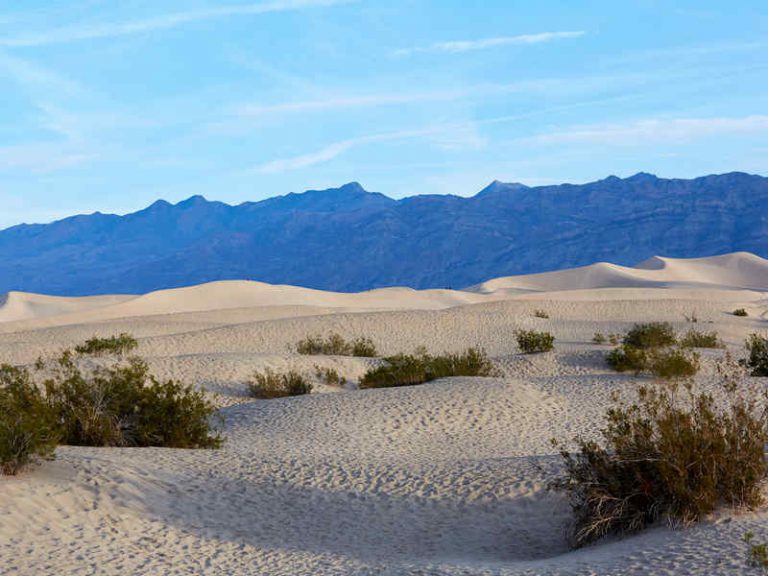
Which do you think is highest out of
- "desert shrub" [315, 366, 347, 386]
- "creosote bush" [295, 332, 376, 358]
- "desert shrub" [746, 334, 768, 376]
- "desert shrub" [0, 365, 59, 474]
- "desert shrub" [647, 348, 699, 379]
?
"desert shrub" [0, 365, 59, 474]

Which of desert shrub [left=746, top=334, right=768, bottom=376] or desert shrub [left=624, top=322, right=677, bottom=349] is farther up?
desert shrub [left=624, top=322, right=677, bottom=349]

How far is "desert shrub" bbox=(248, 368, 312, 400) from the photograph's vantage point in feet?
62.2

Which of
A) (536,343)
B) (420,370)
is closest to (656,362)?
(420,370)

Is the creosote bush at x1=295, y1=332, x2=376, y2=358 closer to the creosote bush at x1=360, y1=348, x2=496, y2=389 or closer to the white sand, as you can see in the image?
the white sand

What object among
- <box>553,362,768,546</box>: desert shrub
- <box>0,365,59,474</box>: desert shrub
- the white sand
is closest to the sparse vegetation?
the white sand

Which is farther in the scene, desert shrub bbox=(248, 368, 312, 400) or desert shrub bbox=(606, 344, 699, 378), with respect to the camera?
desert shrub bbox=(248, 368, 312, 400)

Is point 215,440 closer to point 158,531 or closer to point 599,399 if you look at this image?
point 158,531

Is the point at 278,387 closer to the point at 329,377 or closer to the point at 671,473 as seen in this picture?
the point at 329,377

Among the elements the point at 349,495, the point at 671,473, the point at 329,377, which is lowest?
the point at 349,495

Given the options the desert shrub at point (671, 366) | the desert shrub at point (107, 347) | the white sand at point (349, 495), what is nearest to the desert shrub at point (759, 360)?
the white sand at point (349, 495)

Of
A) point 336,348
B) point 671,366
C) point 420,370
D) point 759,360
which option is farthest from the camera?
point 336,348

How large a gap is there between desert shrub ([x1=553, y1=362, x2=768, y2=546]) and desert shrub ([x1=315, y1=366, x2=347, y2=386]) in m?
12.3

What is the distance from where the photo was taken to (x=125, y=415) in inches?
500

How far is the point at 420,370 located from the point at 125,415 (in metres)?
7.80
